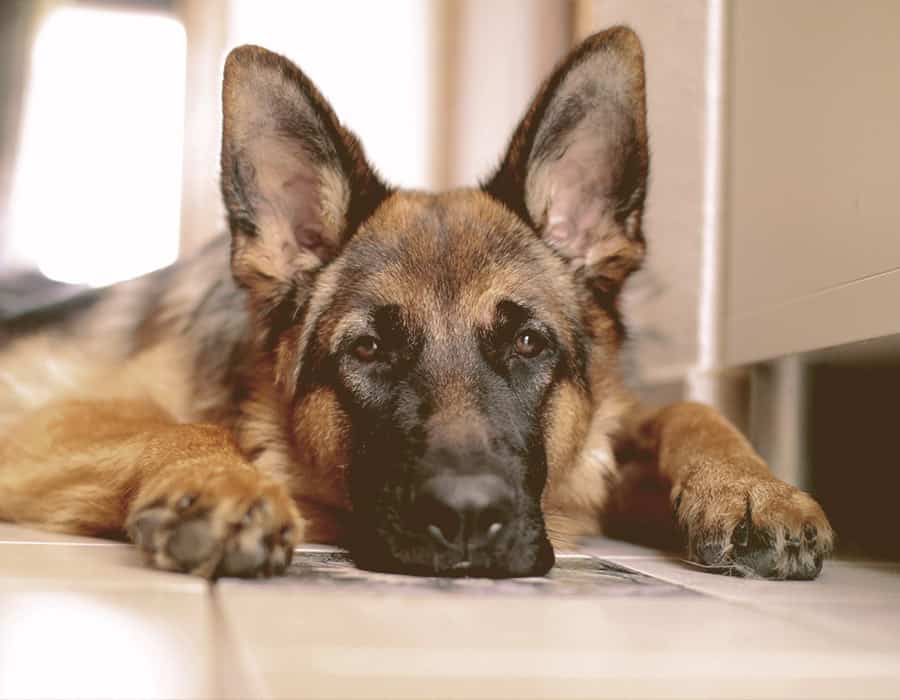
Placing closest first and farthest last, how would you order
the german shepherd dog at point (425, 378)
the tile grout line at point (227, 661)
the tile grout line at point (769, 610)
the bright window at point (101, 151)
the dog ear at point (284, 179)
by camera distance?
the tile grout line at point (227, 661) → the tile grout line at point (769, 610) → the german shepherd dog at point (425, 378) → the dog ear at point (284, 179) → the bright window at point (101, 151)

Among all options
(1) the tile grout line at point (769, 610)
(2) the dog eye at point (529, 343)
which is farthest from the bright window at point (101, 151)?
(1) the tile grout line at point (769, 610)

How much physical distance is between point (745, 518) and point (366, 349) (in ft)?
2.43

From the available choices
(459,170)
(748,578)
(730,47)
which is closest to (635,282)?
(730,47)

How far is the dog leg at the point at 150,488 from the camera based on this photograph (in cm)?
131

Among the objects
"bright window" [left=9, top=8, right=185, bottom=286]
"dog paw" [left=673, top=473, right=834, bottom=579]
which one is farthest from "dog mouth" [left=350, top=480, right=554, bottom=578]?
"bright window" [left=9, top=8, right=185, bottom=286]

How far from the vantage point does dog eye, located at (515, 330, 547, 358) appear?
186cm

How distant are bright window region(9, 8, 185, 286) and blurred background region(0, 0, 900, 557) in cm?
1

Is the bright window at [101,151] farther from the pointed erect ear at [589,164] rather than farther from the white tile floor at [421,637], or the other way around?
the white tile floor at [421,637]

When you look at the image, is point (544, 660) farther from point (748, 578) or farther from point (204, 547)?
point (748, 578)

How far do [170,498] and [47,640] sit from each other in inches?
14.6

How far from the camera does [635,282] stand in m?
2.87

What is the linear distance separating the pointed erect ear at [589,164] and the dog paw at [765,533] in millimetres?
624

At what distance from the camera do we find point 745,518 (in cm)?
167

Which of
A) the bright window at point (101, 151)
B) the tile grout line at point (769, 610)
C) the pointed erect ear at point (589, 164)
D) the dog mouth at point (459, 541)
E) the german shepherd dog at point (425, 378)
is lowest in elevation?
the tile grout line at point (769, 610)
